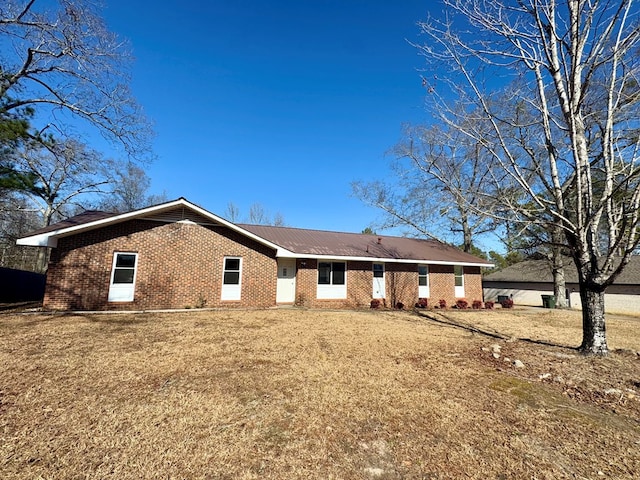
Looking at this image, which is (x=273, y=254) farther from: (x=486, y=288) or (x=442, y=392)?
(x=486, y=288)

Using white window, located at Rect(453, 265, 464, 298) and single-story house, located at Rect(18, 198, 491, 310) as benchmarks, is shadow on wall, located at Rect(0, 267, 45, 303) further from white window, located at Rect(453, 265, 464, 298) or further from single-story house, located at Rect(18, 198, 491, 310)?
white window, located at Rect(453, 265, 464, 298)

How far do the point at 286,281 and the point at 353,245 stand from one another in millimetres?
4496

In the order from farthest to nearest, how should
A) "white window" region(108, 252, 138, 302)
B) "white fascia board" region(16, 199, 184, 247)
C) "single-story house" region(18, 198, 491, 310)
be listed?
"white window" region(108, 252, 138, 302)
"single-story house" region(18, 198, 491, 310)
"white fascia board" region(16, 199, 184, 247)

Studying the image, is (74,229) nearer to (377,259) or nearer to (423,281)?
(377,259)

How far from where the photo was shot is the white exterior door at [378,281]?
51.9 feet

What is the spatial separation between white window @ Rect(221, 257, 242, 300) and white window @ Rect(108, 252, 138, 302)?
3304 mm

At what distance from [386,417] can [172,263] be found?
419 inches

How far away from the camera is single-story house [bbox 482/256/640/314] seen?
20.8 m

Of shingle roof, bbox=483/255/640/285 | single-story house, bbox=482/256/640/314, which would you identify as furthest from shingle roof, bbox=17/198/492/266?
shingle roof, bbox=483/255/640/285

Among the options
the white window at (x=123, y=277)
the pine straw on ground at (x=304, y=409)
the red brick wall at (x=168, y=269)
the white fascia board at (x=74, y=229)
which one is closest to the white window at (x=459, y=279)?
the red brick wall at (x=168, y=269)

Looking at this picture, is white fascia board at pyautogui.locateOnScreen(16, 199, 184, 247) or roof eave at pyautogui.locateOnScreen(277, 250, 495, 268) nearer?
white fascia board at pyautogui.locateOnScreen(16, 199, 184, 247)

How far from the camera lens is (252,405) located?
147 inches

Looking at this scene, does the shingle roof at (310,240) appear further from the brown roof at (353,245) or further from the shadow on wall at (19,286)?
the shadow on wall at (19,286)

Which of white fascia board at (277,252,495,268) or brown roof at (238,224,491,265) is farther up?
brown roof at (238,224,491,265)
